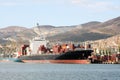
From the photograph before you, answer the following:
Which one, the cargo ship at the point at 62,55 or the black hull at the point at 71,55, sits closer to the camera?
the black hull at the point at 71,55

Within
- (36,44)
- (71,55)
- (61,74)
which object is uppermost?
(36,44)

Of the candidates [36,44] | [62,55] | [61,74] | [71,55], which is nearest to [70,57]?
[71,55]

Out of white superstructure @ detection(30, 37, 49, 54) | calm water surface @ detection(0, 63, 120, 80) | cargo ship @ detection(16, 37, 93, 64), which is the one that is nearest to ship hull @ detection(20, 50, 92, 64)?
cargo ship @ detection(16, 37, 93, 64)

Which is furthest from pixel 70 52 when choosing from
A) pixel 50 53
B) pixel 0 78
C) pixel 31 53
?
pixel 0 78

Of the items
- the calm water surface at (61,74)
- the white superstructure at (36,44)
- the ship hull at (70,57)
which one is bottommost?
the calm water surface at (61,74)

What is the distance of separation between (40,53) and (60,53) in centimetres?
1681

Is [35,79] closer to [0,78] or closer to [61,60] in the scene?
[0,78]

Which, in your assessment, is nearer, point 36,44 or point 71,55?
point 71,55

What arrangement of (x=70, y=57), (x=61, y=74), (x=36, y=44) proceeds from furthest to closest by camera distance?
(x=36, y=44), (x=70, y=57), (x=61, y=74)

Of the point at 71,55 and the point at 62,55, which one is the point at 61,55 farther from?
the point at 71,55

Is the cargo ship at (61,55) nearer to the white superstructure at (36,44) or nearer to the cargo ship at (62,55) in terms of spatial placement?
the cargo ship at (62,55)

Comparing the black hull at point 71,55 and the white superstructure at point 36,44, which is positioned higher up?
the white superstructure at point 36,44

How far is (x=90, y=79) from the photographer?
8256 centimetres

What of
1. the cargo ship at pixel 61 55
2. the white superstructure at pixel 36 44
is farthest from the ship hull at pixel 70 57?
the white superstructure at pixel 36 44
